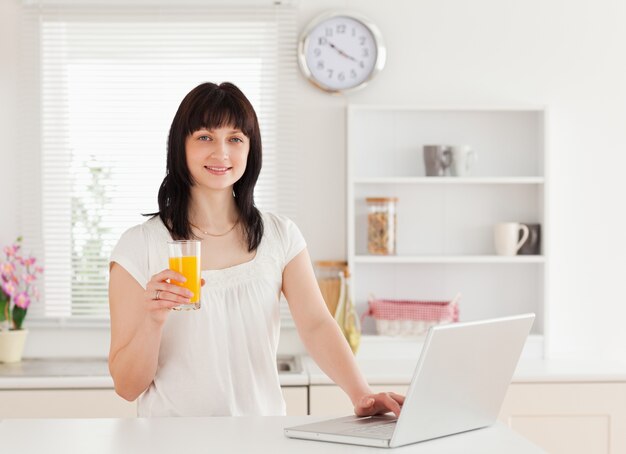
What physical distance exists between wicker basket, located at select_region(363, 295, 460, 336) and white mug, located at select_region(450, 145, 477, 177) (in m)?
0.50

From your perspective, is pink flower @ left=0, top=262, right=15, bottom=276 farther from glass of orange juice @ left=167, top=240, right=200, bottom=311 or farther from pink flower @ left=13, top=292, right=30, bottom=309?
glass of orange juice @ left=167, top=240, right=200, bottom=311

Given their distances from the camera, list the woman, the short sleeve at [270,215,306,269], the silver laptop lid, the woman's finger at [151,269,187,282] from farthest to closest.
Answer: the short sleeve at [270,215,306,269]
the woman
the woman's finger at [151,269,187,282]
the silver laptop lid

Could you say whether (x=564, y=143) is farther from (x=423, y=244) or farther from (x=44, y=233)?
(x=44, y=233)

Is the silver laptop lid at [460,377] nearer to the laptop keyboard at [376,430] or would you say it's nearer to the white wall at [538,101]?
the laptop keyboard at [376,430]

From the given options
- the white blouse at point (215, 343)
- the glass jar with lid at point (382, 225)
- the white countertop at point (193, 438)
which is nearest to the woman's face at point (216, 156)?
the white blouse at point (215, 343)

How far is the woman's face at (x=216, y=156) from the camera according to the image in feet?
6.56

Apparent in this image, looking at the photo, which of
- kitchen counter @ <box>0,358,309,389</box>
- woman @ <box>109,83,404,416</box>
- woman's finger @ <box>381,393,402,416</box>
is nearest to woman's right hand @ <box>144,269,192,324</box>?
woman @ <box>109,83,404,416</box>

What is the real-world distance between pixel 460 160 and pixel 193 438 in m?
2.12

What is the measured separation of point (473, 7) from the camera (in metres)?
3.62

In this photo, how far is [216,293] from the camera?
2004 millimetres

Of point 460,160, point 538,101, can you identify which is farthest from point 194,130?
point 538,101

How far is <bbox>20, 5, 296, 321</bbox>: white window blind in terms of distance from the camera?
3.57m

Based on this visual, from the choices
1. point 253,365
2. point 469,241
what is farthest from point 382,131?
point 253,365

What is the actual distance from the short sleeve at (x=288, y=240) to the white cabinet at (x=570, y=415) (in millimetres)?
1325
